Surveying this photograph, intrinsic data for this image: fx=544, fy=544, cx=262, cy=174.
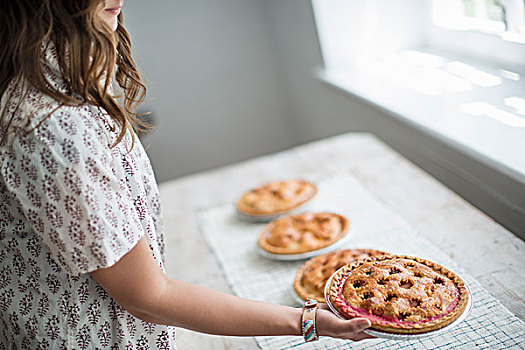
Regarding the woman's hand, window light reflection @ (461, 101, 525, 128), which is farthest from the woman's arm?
window light reflection @ (461, 101, 525, 128)

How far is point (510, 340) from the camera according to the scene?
0.94m

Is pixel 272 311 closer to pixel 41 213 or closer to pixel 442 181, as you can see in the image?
pixel 41 213

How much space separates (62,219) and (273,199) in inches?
36.2

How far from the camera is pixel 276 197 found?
1645mm

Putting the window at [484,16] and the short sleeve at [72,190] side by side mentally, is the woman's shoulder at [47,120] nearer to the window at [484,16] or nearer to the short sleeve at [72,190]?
the short sleeve at [72,190]

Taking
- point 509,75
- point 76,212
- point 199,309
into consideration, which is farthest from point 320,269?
point 509,75

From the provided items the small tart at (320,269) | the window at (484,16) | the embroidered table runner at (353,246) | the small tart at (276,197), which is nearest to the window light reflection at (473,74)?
the window at (484,16)

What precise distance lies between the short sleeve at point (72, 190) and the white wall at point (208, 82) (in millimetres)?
2333

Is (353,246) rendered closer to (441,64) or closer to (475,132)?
(475,132)

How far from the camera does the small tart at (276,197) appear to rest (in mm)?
1593

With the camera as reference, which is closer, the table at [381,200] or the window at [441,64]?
the table at [381,200]

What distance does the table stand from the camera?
1.15 meters

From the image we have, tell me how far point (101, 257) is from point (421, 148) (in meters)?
1.28

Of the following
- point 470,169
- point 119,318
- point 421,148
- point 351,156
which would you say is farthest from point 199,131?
point 119,318
